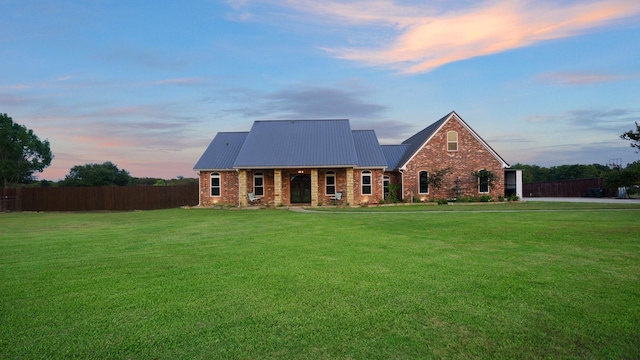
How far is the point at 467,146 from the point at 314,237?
71.9 feet

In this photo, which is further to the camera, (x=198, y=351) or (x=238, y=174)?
(x=238, y=174)

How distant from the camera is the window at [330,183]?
2888cm

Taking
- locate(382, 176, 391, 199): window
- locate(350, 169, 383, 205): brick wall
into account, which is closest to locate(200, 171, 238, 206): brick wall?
locate(350, 169, 383, 205): brick wall

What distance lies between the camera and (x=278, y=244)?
986 cm

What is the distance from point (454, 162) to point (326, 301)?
26.4 metres

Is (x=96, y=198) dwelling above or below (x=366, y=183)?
below

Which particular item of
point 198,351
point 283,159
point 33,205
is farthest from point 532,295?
point 33,205

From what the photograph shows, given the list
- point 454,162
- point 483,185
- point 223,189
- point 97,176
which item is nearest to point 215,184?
point 223,189

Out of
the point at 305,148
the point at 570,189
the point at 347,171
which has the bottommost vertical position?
the point at 570,189

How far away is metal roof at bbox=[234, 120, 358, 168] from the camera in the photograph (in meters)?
27.6

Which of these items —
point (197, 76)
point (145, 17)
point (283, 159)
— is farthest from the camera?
point (283, 159)

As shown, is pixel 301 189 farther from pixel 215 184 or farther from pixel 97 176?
pixel 97 176

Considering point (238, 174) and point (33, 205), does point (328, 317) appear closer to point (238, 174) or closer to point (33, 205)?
point (238, 174)

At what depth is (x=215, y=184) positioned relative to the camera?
29875mm
